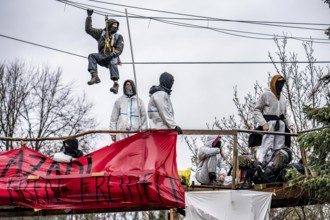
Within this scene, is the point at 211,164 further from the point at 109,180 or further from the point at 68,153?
the point at 68,153

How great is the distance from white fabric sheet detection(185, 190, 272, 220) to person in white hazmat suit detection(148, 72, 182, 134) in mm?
1153

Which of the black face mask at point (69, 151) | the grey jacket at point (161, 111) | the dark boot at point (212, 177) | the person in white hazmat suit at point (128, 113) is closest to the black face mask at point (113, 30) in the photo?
the person in white hazmat suit at point (128, 113)

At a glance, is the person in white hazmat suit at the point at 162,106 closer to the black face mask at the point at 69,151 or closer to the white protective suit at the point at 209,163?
the white protective suit at the point at 209,163

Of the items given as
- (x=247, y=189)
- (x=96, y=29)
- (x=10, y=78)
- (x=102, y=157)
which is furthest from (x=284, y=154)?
(x=10, y=78)

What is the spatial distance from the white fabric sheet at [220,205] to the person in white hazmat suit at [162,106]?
115 centimetres

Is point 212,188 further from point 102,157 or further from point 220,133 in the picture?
point 102,157

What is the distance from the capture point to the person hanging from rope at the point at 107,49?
13.3m

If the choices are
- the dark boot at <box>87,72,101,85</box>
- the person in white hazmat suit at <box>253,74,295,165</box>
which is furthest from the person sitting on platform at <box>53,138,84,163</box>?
the person in white hazmat suit at <box>253,74,295,165</box>

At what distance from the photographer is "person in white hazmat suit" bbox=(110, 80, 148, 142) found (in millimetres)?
12656

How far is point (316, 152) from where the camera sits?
10719 millimetres

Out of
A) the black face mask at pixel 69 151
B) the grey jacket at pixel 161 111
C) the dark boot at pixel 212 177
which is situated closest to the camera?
the grey jacket at pixel 161 111

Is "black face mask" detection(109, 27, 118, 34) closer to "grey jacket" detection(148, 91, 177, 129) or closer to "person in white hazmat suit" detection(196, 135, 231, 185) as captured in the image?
"grey jacket" detection(148, 91, 177, 129)

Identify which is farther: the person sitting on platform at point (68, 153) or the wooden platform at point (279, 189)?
the wooden platform at point (279, 189)

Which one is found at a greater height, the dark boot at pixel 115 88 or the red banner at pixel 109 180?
the dark boot at pixel 115 88
